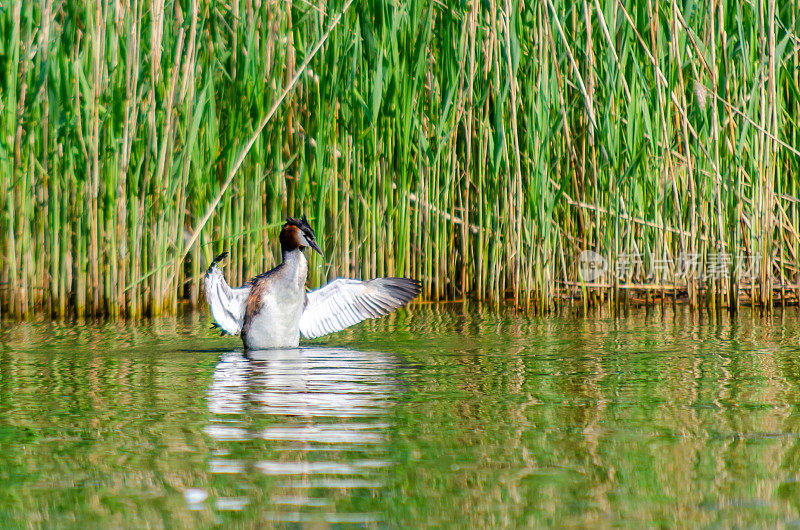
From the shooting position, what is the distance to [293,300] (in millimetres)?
5879

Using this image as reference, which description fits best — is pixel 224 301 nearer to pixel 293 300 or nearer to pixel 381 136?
pixel 293 300

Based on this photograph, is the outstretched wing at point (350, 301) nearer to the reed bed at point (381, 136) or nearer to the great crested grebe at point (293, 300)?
the great crested grebe at point (293, 300)

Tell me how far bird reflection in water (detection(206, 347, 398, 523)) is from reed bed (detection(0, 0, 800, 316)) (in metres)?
1.94

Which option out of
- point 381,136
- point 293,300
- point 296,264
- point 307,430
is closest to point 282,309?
point 293,300

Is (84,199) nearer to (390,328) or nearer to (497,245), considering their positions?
(390,328)

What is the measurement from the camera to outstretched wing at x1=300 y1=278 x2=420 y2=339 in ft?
19.9

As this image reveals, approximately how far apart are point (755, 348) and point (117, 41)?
162 inches

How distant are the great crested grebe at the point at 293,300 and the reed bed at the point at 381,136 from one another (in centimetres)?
69

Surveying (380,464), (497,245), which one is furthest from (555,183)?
(380,464)

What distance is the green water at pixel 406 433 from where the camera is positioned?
8.32ft

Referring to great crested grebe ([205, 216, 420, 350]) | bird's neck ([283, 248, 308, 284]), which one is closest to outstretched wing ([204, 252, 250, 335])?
great crested grebe ([205, 216, 420, 350])

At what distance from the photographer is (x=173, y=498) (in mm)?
2621

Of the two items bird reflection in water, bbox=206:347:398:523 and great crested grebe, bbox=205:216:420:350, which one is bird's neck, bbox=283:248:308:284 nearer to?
great crested grebe, bbox=205:216:420:350

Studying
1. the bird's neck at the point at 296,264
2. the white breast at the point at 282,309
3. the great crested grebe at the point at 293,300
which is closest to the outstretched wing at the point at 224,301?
the great crested grebe at the point at 293,300
